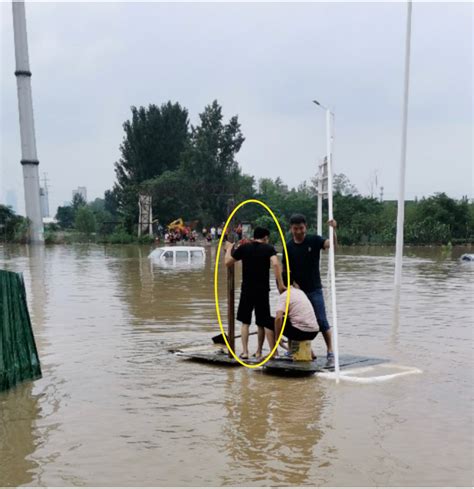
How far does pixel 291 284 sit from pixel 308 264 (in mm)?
382

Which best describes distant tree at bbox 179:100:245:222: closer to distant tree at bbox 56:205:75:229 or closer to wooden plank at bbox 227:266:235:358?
wooden plank at bbox 227:266:235:358

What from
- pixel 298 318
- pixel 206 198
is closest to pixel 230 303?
pixel 298 318

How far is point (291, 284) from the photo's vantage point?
8789mm

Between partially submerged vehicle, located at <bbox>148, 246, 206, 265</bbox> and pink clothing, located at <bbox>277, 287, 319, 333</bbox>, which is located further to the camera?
partially submerged vehicle, located at <bbox>148, 246, 206, 265</bbox>

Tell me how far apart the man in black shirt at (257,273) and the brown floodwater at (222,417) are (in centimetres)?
73

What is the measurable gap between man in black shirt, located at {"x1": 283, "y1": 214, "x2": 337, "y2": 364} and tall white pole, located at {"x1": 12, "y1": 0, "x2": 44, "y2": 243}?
4246cm

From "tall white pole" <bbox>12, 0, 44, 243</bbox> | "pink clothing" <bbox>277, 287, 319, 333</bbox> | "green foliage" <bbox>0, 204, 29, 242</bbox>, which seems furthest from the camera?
"green foliage" <bbox>0, 204, 29, 242</bbox>

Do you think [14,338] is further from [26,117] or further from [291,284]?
[26,117]

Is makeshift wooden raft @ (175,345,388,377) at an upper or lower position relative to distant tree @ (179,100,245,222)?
lower

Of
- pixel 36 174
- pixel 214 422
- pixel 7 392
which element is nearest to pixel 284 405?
pixel 214 422

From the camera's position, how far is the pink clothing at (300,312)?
8.32 meters

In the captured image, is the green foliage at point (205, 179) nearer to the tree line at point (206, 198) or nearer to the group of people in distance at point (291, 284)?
the tree line at point (206, 198)

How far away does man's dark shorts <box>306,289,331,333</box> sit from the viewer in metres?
8.63

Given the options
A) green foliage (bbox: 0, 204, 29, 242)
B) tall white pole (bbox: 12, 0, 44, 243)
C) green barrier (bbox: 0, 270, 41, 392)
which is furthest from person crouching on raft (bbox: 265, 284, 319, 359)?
green foliage (bbox: 0, 204, 29, 242)
